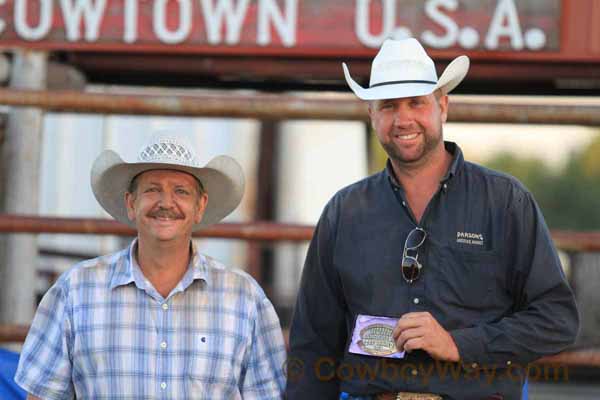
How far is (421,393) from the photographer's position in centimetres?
319

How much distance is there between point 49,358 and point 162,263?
1.45ft

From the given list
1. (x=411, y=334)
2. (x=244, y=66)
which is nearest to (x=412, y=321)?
(x=411, y=334)

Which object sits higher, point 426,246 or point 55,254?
point 426,246

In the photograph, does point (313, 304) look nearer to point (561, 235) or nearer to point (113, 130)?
point (561, 235)

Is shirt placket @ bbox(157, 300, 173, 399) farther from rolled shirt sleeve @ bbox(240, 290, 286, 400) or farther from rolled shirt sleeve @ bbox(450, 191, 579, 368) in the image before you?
rolled shirt sleeve @ bbox(450, 191, 579, 368)

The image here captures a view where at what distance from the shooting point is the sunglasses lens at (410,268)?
3.22 metres

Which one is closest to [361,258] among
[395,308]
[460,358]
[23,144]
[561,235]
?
[395,308]

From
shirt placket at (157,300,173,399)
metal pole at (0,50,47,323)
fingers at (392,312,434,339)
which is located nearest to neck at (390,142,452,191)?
fingers at (392,312,434,339)

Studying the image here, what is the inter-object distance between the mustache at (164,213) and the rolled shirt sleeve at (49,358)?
0.37 metres

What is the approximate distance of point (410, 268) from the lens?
323 centimetres

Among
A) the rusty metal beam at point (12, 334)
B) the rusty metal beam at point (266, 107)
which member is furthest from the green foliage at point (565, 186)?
the rusty metal beam at point (12, 334)

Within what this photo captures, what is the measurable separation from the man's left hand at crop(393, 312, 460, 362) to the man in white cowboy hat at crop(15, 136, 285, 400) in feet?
1.59

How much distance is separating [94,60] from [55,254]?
9.04 feet

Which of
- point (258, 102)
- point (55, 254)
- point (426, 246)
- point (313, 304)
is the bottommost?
point (55, 254)
